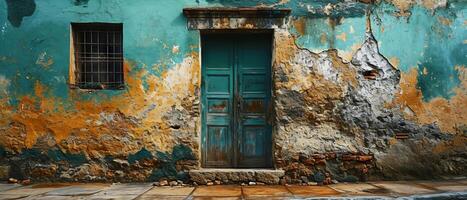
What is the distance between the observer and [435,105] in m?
5.71

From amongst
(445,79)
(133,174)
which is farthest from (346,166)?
(133,174)

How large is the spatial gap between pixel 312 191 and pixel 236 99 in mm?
1846

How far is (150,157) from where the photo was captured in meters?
5.62

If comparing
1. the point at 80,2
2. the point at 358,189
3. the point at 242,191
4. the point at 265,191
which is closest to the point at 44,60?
the point at 80,2

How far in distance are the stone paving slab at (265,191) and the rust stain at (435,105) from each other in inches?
88.9

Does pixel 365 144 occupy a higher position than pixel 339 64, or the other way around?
pixel 339 64

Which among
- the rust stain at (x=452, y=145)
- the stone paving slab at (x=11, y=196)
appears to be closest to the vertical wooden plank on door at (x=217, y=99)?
Answer: the stone paving slab at (x=11, y=196)

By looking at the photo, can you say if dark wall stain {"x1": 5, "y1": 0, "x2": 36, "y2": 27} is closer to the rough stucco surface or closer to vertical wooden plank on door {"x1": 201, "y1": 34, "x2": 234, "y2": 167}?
the rough stucco surface

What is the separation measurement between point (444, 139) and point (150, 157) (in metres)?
4.44

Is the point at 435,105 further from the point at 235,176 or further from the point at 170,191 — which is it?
the point at 170,191

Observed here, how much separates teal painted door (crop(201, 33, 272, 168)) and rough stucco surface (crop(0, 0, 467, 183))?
1.07 feet

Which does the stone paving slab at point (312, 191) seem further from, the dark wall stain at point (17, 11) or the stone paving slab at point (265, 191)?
the dark wall stain at point (17, 11)

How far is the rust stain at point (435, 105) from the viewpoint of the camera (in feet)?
18.7

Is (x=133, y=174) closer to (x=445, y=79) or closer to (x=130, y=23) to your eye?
(x=130, y=23)
